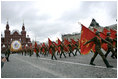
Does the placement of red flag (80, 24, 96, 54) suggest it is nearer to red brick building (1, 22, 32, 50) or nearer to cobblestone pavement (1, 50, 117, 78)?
cobblestone pavement (1, 50, 117, 78)

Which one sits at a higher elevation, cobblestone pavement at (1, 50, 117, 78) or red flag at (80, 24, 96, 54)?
red flag at (80, 24, 96, 54)

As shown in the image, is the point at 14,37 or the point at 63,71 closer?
the point at 63,71

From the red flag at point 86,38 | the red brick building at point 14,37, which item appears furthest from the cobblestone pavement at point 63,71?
the red brick building at point 14,37

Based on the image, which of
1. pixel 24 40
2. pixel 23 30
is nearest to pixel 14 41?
pixel 24 40

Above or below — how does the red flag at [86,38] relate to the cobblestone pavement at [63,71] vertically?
above

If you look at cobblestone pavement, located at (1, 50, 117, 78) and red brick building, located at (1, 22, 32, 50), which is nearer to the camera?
cobblestone pavement, located at (1, 50, 117, 78)

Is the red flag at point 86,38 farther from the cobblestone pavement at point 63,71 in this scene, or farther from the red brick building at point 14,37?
the red brick building at point 14,37

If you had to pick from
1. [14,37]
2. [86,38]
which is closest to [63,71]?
[86,38]

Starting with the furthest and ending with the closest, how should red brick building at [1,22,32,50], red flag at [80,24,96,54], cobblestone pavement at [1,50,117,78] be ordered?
red brick building at [1,22,32,50]
red flag at [80,24,96,54]
cobblestone pavement at [1,50,117,78]

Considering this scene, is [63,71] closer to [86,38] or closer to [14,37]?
[86,38]

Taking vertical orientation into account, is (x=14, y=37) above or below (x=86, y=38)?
above

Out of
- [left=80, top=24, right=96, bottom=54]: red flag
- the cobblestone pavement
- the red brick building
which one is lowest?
the cobblestone pavement

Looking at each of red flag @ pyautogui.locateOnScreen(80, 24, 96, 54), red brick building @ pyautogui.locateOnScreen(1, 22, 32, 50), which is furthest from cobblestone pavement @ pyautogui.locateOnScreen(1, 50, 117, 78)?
red brick building @ pyautogui.locateOnScreen(1, 22, 32, 50)

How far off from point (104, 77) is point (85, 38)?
14.0ft
